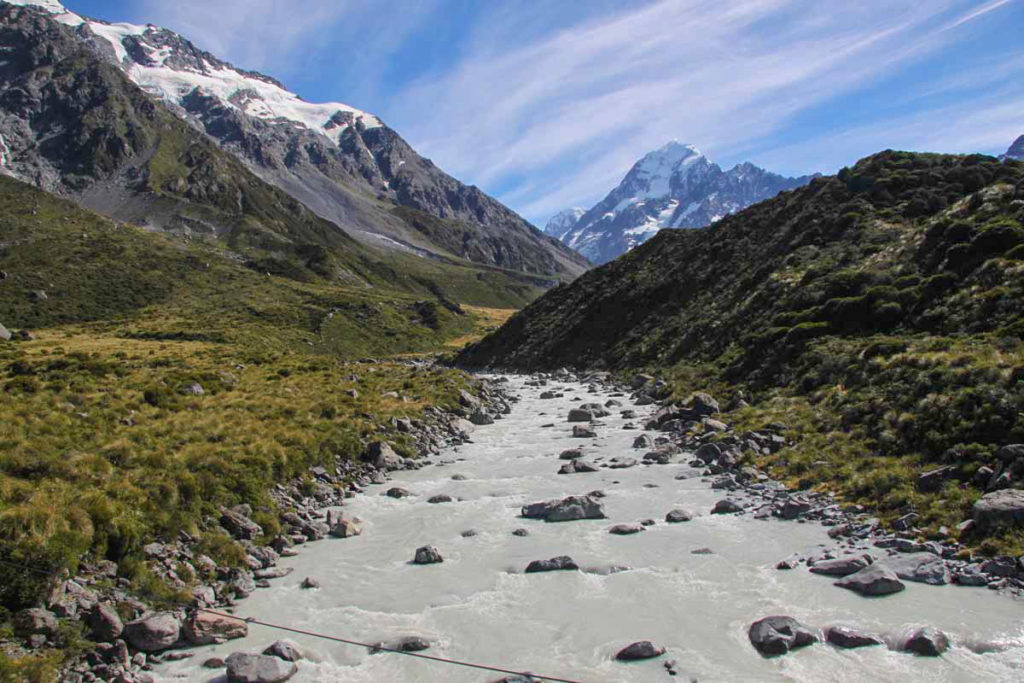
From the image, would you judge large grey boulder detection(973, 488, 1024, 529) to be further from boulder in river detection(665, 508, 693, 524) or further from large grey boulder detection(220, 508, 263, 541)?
large grey boulder detection(220, 508, 263, 541)

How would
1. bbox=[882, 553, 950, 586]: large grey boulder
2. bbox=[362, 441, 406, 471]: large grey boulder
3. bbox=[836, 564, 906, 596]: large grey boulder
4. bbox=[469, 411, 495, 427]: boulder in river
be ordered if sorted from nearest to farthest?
1. bbox=[836, 564, 906, 596]: large grey boulder
2. bbox=[882, 553, 950, 586]: large grey boulder
3. bbox=[362, 441, 406, 471]: large grey boulder
4. bbox=[469, 411, 495, 427]: boulder in river

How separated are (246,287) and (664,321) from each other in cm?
10911

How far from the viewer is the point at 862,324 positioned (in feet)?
124

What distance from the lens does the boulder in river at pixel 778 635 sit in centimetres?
1245

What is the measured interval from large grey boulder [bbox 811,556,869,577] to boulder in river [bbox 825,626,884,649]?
9.33 feet

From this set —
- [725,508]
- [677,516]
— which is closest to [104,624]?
[677,516]

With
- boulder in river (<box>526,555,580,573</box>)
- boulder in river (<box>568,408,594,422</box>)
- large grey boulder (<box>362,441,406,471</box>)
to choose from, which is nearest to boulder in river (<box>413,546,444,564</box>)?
boulder in river (<box>526,555,580,573</box>)

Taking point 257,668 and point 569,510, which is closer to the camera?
point 257,668

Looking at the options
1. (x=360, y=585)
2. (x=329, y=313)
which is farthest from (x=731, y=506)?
(x=329, y=313)

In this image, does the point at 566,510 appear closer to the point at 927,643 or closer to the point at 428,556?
the point at 428,556

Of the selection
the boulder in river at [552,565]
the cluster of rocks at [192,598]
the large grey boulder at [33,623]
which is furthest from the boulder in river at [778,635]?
the large grey boulder at [33,623]

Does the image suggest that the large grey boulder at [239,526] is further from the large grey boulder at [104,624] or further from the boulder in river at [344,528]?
the large grey boulder at [104,624]

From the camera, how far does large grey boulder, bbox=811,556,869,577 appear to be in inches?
602

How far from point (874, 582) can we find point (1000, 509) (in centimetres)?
418
